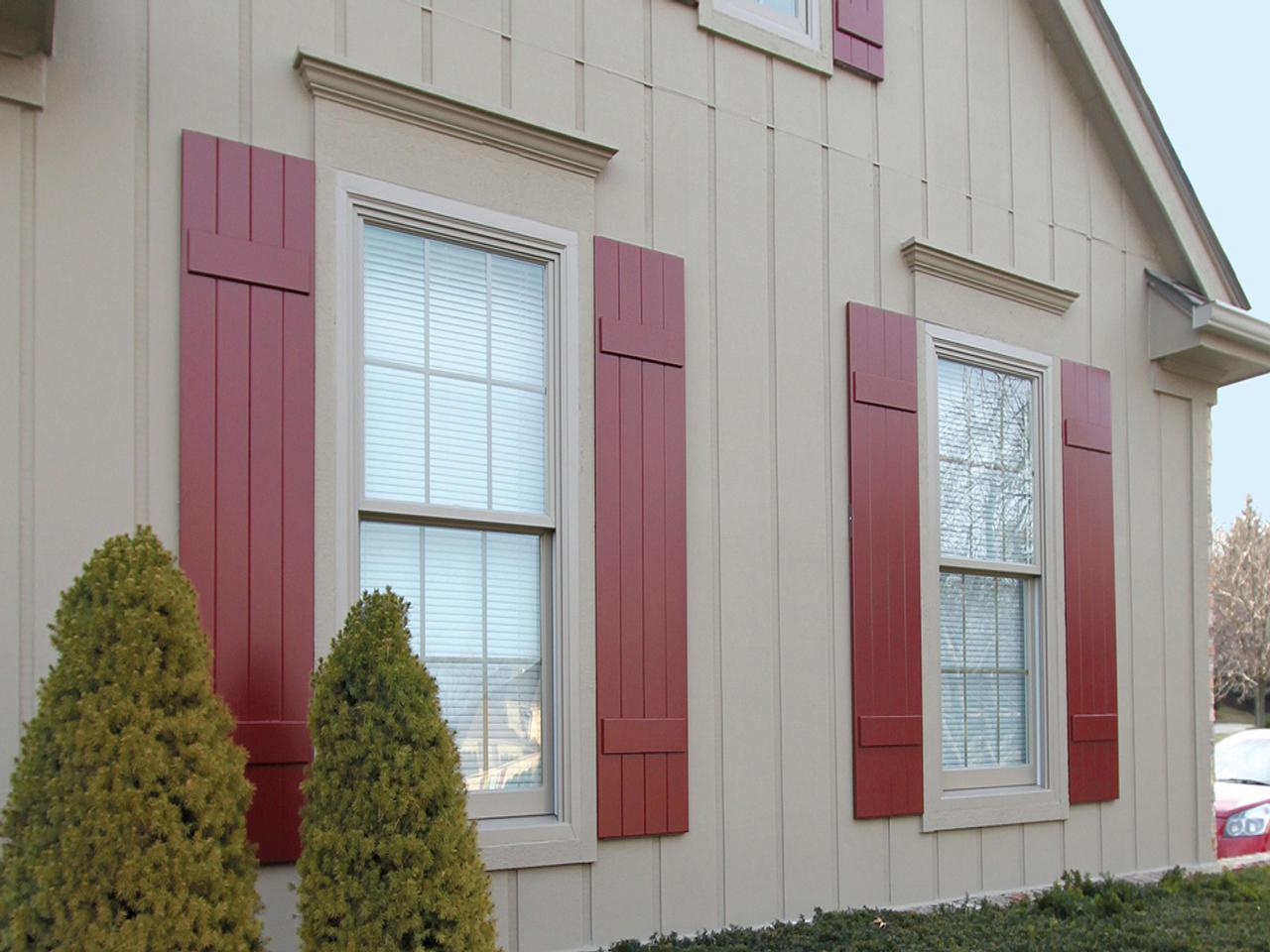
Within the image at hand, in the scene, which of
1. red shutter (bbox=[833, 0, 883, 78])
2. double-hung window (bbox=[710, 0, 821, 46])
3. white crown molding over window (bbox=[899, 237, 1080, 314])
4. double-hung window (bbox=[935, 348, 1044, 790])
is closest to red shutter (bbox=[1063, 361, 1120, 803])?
double-hung window (bbox=[935, 348, 1044, 790])

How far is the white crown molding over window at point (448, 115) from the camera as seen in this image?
15.4 feet

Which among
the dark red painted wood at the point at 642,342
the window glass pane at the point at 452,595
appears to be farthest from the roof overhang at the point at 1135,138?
the window glass pane at the point at 452,595

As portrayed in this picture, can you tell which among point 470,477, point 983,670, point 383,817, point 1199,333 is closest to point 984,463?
point 983,670

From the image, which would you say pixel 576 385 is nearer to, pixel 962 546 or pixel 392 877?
pixel 392 877

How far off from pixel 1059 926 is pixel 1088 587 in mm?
2196

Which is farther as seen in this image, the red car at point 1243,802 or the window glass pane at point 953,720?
the red car at point 1243,802


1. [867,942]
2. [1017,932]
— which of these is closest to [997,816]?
[1017,932]

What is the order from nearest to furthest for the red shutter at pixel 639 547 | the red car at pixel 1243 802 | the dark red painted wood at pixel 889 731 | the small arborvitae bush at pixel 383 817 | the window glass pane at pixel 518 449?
1. the small arborvitae bush at pixel 383 817
2. the window glass pane at pixel 518 449
3. the red shutter at pixel 639 547
4. the dark red painted wood at pixel 889 731
5. the red car at pixel 1243 802

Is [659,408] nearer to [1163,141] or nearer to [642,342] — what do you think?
[642,342]

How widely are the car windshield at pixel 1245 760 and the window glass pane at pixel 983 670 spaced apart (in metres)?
4.21

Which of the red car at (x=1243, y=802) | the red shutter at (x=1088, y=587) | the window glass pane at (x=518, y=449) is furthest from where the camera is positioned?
the red car at (x=1243, y=802)

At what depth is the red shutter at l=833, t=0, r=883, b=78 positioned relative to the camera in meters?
6.46

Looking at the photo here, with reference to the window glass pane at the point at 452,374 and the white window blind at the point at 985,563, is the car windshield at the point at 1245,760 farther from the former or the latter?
the window glass pane at the point at 452,374

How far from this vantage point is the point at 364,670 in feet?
13.1
